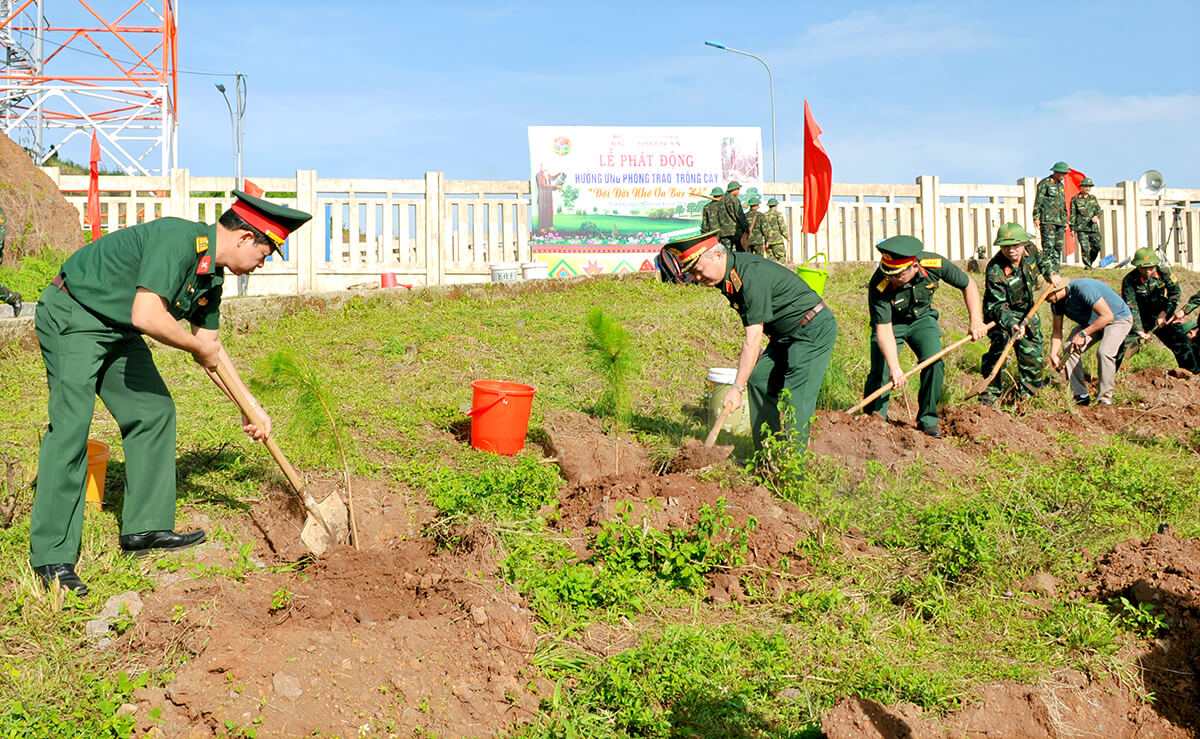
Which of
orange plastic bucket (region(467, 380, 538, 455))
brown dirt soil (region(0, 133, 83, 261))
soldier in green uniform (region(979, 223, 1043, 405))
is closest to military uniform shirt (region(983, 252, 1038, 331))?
soldier in green uniform (region(979, 223, 1043, 405))

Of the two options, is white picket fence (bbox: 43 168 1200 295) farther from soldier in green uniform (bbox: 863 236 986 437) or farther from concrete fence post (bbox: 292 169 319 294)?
soldier in green uniform (bbox: 863 236 986 437)

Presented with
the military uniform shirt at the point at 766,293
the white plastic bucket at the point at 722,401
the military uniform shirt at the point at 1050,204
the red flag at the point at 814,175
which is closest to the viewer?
the military uniform shirt at the point at 766,293

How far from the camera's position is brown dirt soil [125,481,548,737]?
300 cm

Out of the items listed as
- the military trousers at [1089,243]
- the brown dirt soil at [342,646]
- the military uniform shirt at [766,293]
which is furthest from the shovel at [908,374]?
the military trousers at [1089,243]

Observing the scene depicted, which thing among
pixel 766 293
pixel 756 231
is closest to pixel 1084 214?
pixel 756 231

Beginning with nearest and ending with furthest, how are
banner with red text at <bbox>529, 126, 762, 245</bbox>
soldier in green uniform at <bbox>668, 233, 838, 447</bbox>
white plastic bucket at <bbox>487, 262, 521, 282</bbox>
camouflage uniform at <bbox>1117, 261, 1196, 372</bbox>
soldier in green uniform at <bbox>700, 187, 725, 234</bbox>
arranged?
soldier in green uniform at <bbox>668, 233, 838, 447</bbox> < camouflage uniform at <bbox>1117, 261, 1196, 372</bbox> < white plastic bucket at <bbox>487, 262, 521, 282</bbox> < soldier in green uniform at <bbox>700, 187, 725, 234</bbox> < banner with red text at <bbox>529, 126, 762, 245</bbox>

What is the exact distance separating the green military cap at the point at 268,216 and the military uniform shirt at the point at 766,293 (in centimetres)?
247

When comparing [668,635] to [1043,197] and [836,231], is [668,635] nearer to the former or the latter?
[1043,197]

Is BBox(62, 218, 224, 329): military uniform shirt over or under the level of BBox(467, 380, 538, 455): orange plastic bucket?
over

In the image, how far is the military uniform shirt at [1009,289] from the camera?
25.2ft

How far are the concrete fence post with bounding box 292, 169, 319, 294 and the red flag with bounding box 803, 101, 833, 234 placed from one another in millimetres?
7829

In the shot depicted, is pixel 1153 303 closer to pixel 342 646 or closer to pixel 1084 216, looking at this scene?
pixel 1084 216

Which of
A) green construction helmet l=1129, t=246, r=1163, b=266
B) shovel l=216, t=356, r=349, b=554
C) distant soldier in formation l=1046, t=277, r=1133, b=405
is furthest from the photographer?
green construction helmet l=1129, t=246, r=1163, b=266

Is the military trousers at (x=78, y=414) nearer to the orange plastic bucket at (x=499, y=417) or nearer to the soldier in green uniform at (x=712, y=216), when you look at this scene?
the orange plastic bucket at (x=499, y=417)
